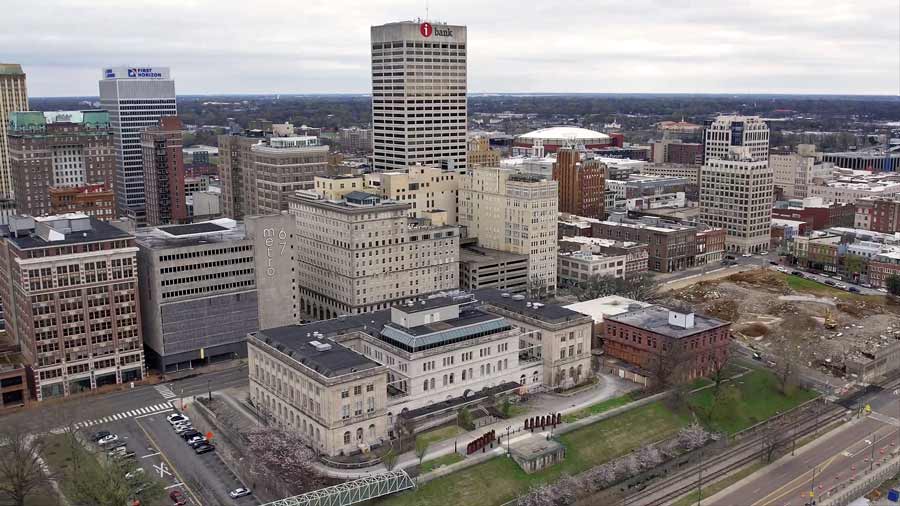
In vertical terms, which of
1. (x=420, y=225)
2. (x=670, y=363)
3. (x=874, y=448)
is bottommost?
(x=874, y=448)

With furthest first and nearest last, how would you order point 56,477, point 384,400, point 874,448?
point 874,448
point 384,400
point 56,477

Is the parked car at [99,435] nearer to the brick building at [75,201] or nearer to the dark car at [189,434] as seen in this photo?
the dark car at [189,434]

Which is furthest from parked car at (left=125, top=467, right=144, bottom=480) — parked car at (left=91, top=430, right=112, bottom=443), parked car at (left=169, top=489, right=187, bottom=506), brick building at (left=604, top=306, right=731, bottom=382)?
brick building at (left=604, top=306, right=731, bottom=382)

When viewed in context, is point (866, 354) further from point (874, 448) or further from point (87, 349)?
point (87, 349)

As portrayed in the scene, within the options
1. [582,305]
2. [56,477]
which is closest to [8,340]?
[56,477]

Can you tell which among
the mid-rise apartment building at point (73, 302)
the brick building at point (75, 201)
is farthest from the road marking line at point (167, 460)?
the brick building at point (75, 201)

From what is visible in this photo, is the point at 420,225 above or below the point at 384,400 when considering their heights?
above
